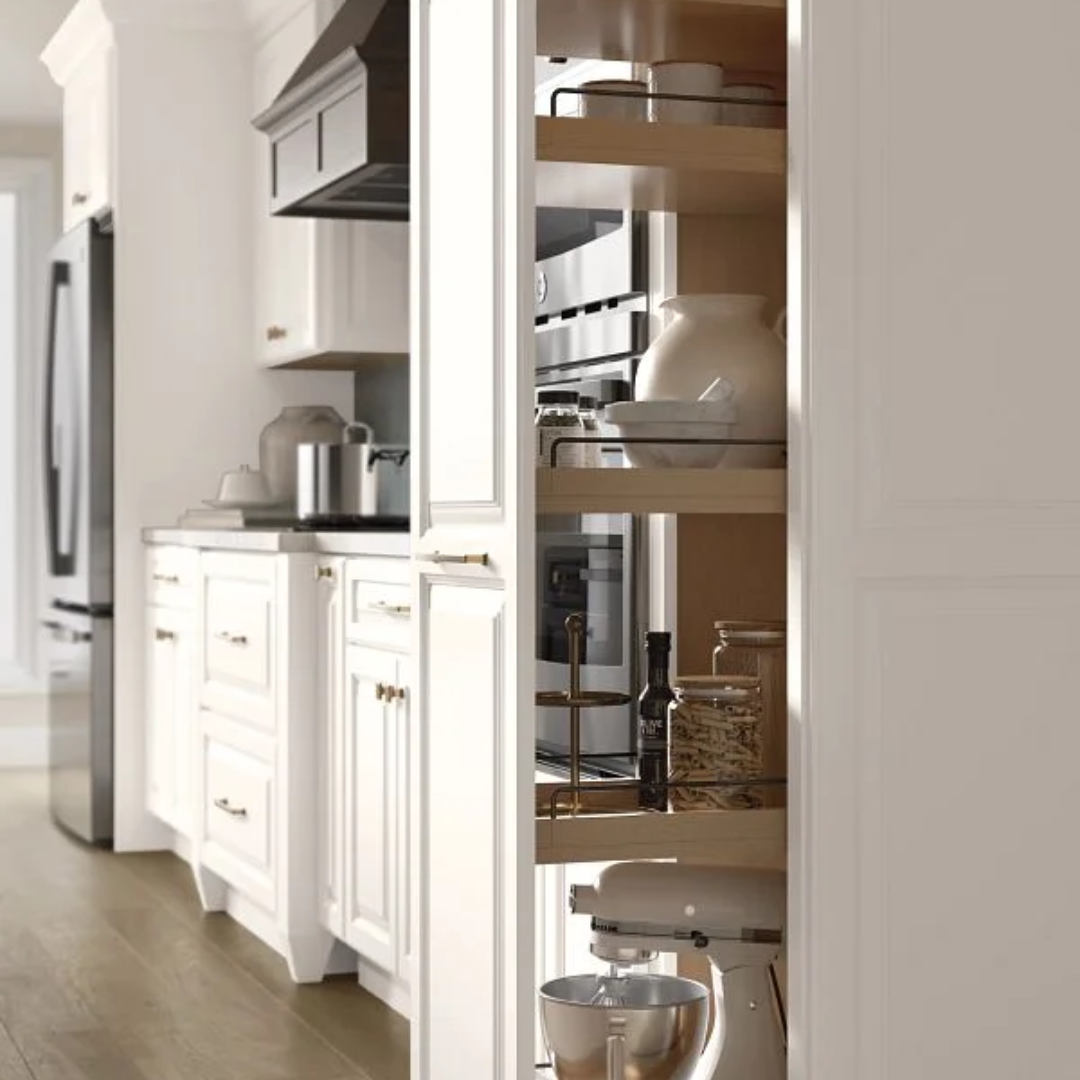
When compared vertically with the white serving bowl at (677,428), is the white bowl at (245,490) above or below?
below

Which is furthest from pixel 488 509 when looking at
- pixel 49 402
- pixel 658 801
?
pixel 49 402

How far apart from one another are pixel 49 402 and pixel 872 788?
4.60 metres

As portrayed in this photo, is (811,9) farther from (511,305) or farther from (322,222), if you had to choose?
(322,222)

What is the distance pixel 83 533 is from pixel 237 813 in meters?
1.56

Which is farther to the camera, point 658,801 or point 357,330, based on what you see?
point 357,330

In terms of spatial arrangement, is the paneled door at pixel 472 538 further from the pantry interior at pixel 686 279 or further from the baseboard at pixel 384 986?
the baseboard at pixel 384 986

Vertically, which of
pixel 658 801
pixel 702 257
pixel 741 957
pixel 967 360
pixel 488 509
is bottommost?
pixel 741 957

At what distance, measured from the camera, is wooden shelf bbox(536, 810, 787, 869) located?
2277 millimetres

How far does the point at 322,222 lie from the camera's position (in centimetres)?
521

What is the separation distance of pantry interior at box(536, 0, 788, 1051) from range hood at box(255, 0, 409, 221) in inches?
53.7

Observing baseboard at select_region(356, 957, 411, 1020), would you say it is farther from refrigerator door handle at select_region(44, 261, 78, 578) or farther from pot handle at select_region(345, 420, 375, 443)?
refrigerator door handle at select_region(44, 261, 78, 578)

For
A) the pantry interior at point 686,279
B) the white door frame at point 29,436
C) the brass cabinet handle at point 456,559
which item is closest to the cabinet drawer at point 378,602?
the pantry interior at point 686,279

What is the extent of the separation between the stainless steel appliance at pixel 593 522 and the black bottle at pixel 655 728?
500 mm

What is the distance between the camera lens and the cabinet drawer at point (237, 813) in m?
4.37
